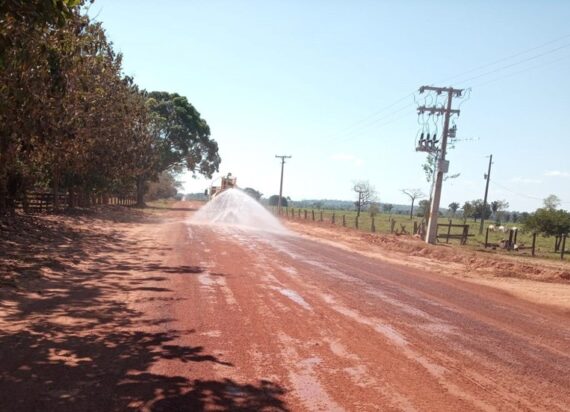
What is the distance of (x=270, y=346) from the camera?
245 inches

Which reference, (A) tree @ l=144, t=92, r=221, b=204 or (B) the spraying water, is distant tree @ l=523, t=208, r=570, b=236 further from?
(A) tree @ l=144, t=92, r=221, b=204

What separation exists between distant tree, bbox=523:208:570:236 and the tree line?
3046cm

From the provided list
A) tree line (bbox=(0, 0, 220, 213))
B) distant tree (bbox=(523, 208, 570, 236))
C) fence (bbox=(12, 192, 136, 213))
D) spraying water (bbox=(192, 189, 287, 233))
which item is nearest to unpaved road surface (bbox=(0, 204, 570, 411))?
tree line (bbox=(0, 0, 220, 213))

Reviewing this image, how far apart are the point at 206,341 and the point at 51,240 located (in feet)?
41.0

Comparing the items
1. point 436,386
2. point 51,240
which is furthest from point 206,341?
point 51,240

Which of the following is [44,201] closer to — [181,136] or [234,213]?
[234,213]

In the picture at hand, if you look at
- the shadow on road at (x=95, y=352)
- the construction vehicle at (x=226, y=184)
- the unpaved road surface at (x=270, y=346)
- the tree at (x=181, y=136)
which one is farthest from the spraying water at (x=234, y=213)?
the shadow on road at (x=95, y=352)

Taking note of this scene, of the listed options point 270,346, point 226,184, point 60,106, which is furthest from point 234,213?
point 270,346

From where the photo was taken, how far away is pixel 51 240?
16609mm

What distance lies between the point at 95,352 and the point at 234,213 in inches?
1309

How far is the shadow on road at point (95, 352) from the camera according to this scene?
14.5 feet

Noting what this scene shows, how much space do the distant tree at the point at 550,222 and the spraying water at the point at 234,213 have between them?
19.9m

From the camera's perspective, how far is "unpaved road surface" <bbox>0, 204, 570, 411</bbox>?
464 centimetres

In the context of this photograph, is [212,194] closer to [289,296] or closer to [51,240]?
[51,240]
